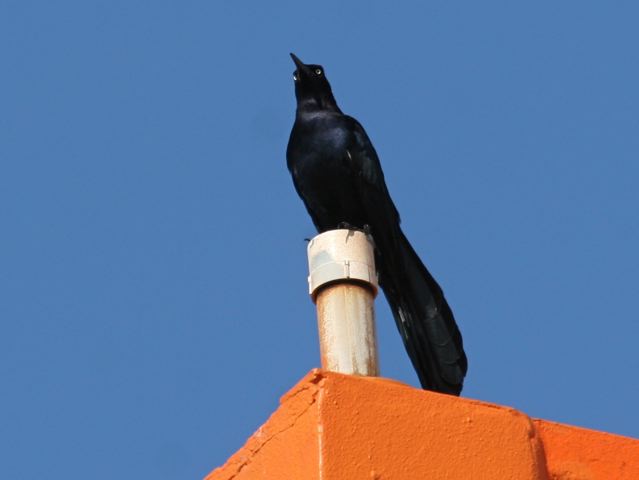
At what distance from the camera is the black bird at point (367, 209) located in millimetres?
5297

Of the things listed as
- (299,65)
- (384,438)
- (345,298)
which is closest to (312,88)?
(299,65)

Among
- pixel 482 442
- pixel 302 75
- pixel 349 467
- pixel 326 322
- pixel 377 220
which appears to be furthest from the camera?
pixel 302 75

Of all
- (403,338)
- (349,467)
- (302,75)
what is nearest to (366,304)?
(349,467)

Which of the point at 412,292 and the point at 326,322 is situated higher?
the point at 412,292

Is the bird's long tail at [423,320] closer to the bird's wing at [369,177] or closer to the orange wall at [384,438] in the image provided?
the bird's wing at [369,177]

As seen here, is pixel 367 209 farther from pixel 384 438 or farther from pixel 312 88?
pixel 384 438

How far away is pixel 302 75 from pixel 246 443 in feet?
12.3

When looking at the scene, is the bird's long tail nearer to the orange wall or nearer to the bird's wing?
the bird's wing

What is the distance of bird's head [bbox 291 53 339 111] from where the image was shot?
716 cm

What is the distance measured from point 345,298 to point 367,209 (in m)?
2.24

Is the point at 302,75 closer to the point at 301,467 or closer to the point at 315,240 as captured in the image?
the point at 315,240

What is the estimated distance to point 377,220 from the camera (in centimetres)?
637

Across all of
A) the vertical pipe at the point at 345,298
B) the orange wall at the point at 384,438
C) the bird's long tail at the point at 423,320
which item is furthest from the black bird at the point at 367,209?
the orange wall at the point at 384,438

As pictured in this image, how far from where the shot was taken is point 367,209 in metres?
6.45
